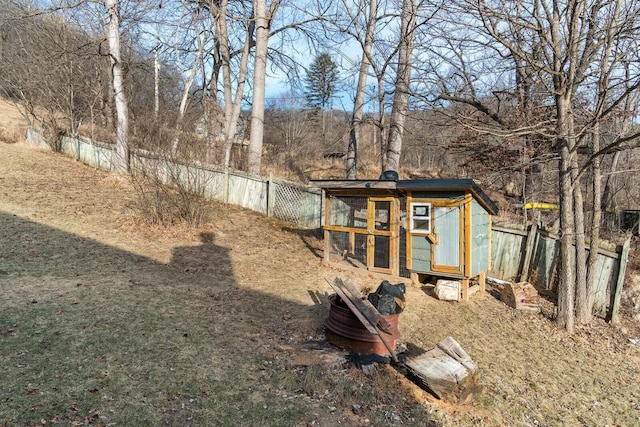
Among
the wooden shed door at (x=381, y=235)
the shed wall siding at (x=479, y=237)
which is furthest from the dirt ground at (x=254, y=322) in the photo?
the shed wall siding at (x=479, y=237)

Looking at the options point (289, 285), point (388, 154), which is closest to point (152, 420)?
point (289, 285)

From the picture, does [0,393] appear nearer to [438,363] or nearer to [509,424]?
[438,363]

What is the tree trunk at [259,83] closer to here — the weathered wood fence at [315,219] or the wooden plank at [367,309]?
the weathered wood fence at [315,219]

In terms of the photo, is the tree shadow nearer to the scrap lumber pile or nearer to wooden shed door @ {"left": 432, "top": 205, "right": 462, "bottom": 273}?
wooden shed door @ {"left": 432, "top": 205, "right": 462, "bottom": 273}

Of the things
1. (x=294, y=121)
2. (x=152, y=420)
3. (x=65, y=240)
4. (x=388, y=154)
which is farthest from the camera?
(x=294, y=121)

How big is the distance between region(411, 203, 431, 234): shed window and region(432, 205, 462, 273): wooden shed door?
12cm

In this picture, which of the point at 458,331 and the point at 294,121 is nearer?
the point at 458,331

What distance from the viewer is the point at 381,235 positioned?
720 cm

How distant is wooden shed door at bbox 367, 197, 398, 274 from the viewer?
7.07 metres

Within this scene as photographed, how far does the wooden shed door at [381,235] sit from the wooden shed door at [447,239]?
0.81 meters

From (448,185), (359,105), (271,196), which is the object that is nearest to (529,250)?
(448,185)

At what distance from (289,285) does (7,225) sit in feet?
21.2

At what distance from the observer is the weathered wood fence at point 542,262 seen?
253 inches

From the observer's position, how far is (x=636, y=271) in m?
7.58
